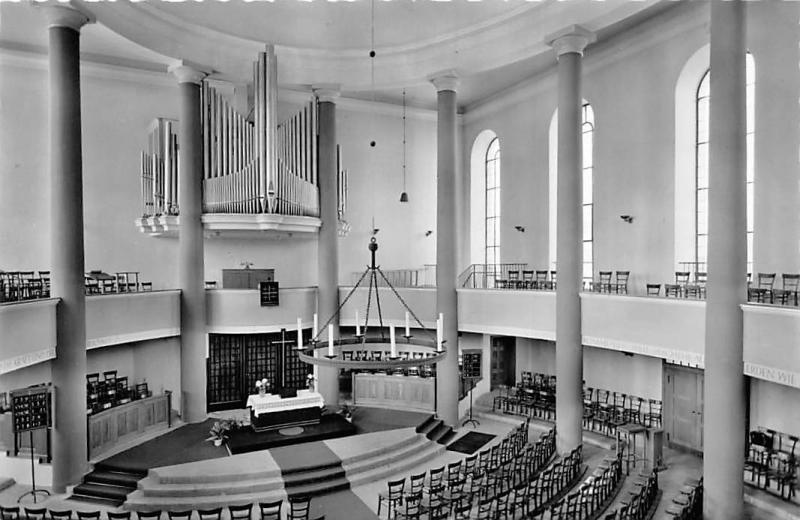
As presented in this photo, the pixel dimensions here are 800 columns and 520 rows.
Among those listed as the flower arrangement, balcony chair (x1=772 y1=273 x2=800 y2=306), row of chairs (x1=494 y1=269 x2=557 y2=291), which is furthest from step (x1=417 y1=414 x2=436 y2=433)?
balcony chair (x1=772 y1=273 x2=800 y2=306)

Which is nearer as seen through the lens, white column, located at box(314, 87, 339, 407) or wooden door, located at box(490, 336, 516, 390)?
white column, located at box(314, 87, 339, 407)

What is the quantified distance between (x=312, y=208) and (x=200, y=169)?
3277 mm

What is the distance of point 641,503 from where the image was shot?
9750 millimetres

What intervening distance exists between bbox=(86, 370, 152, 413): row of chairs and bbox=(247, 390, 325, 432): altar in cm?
319

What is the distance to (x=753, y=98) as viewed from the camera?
12781 millimetres

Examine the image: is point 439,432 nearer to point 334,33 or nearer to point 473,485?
point 473,485

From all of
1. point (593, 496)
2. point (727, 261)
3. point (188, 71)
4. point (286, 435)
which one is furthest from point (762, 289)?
point (188, 71)

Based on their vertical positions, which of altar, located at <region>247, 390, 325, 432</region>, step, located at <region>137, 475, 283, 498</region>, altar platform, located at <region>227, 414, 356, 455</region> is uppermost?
altar, located at <region>247, 390, 325, 432</region>

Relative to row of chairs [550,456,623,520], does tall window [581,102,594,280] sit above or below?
above

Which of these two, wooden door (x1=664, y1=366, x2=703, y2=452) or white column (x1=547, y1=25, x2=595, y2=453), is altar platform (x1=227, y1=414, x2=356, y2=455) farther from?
wooden door (x1=664, y1=366, x2=703, y2=452)

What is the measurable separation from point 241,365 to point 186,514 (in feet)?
29.3

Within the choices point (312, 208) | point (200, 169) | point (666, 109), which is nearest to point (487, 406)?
point (312, 208)

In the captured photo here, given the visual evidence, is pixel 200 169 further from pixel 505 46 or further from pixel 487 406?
pixel 487 406

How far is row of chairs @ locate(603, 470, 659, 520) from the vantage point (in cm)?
896
